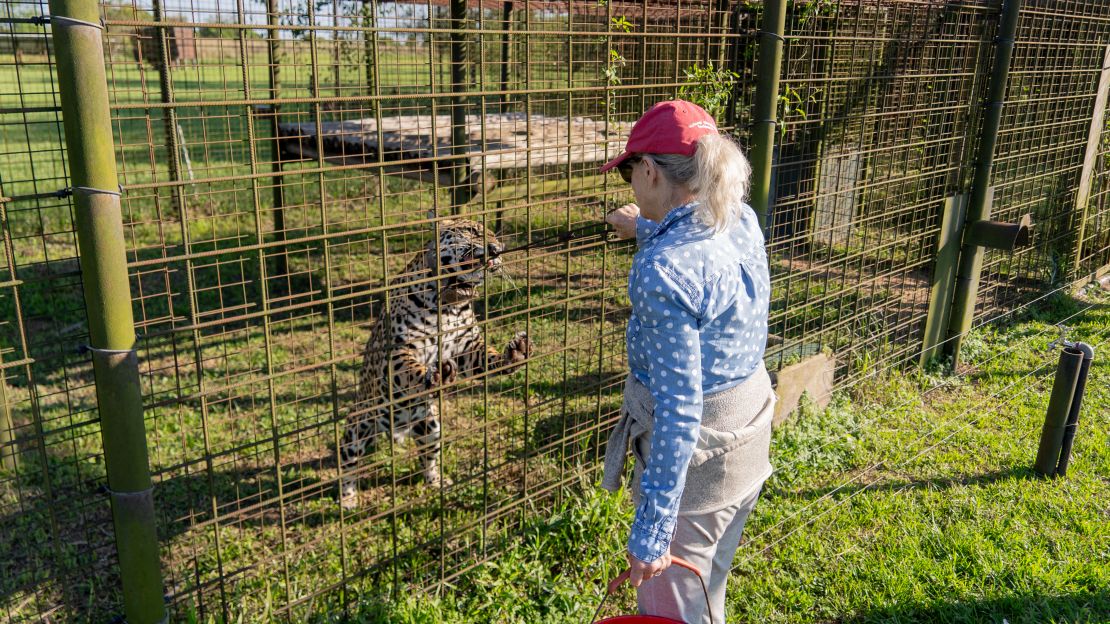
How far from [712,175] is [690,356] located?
50 cm

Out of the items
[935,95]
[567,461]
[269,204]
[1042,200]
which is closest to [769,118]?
[567,461]

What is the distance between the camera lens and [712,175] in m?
2.37

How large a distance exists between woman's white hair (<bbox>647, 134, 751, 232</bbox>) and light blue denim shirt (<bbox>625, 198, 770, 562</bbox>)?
0.04m

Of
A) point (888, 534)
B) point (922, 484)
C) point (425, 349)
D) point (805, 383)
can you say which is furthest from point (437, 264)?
point (922, 484)

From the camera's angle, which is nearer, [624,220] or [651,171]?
[651,171]

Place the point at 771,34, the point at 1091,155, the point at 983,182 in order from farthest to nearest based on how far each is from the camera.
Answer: the point at 1091,155
the point at 983,182
the point at 771,34

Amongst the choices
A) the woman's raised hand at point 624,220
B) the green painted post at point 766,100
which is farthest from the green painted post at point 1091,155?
the woman's raised hand at point 624,220

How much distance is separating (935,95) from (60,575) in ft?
19.0

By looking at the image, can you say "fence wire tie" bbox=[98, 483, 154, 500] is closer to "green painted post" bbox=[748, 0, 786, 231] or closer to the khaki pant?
the khaki pant

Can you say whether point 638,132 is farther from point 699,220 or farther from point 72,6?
point 72,6

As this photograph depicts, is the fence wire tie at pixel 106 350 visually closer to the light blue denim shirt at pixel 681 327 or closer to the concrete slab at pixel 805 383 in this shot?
the light blue denim shirt at pixel 681 327

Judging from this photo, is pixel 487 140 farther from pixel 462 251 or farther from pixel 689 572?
pixel 689 572

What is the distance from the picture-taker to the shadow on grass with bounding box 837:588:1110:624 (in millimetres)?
3707

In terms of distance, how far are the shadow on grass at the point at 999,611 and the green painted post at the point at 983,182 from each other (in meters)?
2.61
